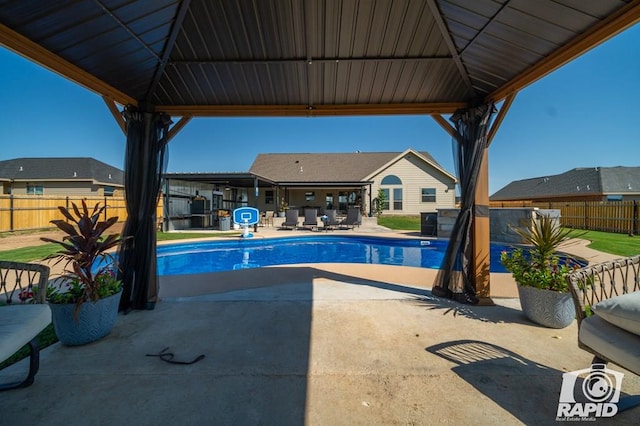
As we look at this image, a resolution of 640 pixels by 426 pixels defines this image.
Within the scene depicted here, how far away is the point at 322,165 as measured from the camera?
24.9 m

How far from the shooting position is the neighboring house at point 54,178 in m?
22.1

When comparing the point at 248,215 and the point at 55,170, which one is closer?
the point at 248,215

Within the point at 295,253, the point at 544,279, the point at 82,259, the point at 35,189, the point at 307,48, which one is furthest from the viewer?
the point at 35,189

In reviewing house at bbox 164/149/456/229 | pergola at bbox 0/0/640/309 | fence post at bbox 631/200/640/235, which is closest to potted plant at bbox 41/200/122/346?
pergola at bbox 0/0/640/309

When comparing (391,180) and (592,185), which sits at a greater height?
(391,180)

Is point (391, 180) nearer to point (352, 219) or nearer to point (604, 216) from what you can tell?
point (352, 219)

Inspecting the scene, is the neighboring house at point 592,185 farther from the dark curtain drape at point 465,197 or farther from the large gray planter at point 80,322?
→ the large gray planter at point 80,322

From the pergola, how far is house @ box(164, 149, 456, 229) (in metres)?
14.0

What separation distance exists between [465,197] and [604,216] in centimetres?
1536

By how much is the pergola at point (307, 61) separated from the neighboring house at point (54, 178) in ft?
77.2

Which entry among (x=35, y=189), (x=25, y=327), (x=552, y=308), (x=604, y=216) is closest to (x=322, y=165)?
(x=604, y=216)

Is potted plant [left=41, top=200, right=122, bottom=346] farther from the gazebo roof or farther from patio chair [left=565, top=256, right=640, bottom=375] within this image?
patio chair [left=565, top=256, right=640, bottom=375]

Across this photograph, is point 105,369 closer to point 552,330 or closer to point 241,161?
point 552,330

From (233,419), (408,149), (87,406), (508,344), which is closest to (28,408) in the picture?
(87,406)
